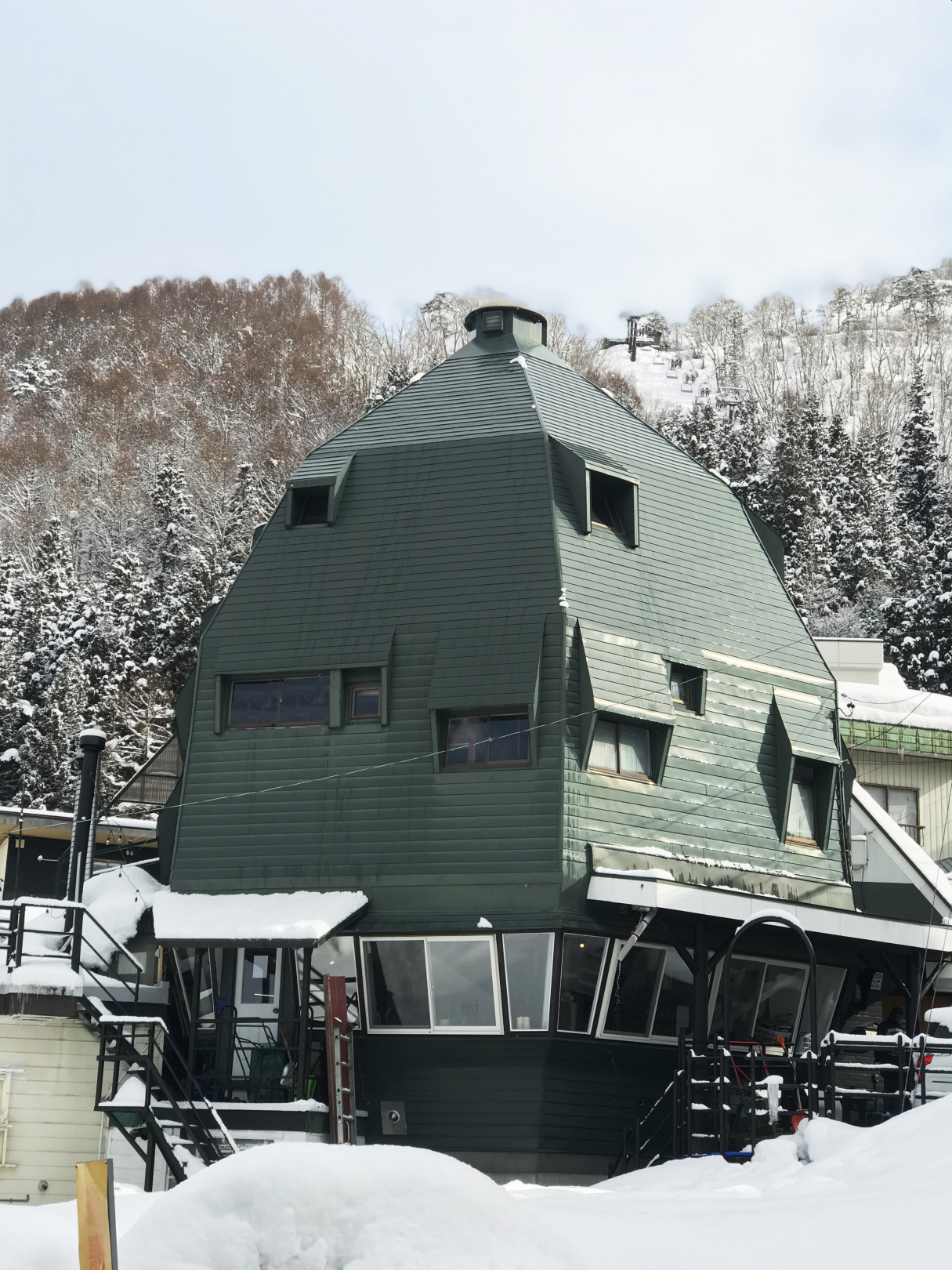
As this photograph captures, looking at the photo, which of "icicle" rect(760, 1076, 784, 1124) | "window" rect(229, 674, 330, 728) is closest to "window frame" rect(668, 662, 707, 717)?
"window" rect(229, 674, 330, 728)

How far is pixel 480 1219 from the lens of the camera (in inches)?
305

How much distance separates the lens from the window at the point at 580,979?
2278cm

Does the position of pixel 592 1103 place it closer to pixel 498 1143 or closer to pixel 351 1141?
pixel 498 1143

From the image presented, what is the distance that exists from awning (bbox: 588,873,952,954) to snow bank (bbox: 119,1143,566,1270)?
47.2 feet

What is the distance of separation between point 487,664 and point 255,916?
5.15 m

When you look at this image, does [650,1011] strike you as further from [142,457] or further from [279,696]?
[142,457]

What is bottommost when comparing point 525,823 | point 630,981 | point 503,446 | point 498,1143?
point 498,1143

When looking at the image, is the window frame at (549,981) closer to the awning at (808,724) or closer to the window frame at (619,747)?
the window frame at (619,747)

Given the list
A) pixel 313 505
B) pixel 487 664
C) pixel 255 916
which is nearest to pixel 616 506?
pixel 487 664

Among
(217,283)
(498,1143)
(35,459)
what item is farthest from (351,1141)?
(217,283)

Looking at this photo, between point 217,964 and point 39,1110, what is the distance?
3321mm

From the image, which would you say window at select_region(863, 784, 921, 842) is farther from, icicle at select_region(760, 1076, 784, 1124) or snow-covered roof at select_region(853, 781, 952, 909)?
icicle at select_region(760, 1076, 784, 1124)

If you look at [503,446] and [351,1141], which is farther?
[503,446]

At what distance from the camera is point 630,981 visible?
A: 78.5 feet
